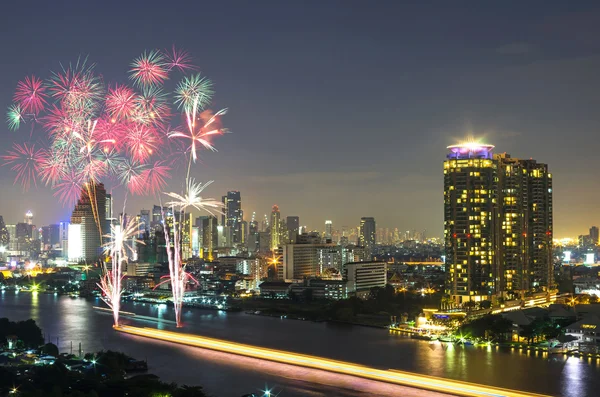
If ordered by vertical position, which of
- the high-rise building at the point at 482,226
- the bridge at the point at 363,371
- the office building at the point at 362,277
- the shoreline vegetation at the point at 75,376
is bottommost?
the shoreline vegetation at the point at 75,376

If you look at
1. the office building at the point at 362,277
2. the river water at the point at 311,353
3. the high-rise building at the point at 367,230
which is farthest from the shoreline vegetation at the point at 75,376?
the high-rise building at the point at 367,230

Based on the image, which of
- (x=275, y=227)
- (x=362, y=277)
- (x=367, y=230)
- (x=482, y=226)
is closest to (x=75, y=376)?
(x=482, y=226)

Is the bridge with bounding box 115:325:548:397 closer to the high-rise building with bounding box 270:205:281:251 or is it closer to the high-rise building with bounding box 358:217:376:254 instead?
the high-rise building with bounding box 270:205:281:251

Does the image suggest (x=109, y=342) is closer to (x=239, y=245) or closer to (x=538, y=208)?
(x=538, y=208)

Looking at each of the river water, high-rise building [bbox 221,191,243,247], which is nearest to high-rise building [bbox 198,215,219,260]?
high-rise building [bbox 221,191,243,247]

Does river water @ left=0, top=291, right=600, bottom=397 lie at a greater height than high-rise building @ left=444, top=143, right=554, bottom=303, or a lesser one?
lesser

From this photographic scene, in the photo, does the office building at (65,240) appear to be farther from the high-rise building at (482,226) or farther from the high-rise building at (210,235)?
the high-rise building at (482,226)

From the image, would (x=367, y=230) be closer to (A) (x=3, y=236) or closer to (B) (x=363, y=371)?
(A) (x=3, y=236)
